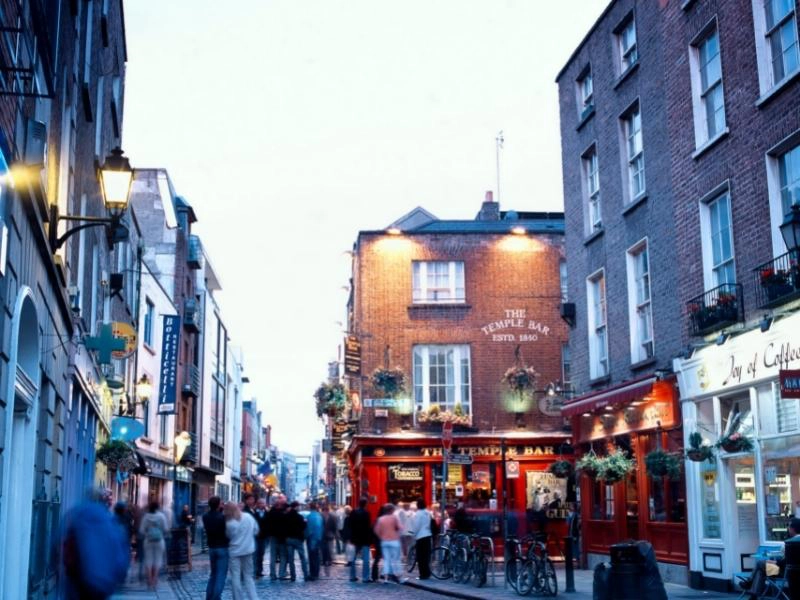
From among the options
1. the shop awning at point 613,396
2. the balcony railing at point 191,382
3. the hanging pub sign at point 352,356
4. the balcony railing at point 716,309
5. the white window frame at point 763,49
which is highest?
the white window frame at point 763,49

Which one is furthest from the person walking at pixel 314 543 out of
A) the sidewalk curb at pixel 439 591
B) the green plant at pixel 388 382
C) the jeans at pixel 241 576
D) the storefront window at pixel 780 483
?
the green plant at pixel 388 382

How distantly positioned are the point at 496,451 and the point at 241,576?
67.5ft

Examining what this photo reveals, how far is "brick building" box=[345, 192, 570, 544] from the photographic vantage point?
35500mm

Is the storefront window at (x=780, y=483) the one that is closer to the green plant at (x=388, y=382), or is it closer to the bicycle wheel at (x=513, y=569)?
the bicycle wheel at (x=513, y=569)

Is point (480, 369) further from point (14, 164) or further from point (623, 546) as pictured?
point (14, 164)

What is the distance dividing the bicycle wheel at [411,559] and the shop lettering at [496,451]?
8.55 metres

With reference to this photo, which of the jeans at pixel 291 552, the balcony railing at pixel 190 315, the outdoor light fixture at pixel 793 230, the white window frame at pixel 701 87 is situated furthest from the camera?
the balcony railing at pixel 190 315

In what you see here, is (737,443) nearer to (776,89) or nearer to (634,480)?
(634,480)

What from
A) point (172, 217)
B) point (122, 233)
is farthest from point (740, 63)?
point (172, 217)

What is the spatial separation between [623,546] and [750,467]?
5185mm

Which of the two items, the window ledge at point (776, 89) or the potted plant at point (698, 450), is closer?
the window ledge at point (776, 89)

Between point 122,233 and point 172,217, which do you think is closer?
point 122,233

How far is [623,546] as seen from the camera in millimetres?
12883

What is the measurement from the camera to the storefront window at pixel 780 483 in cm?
1569
